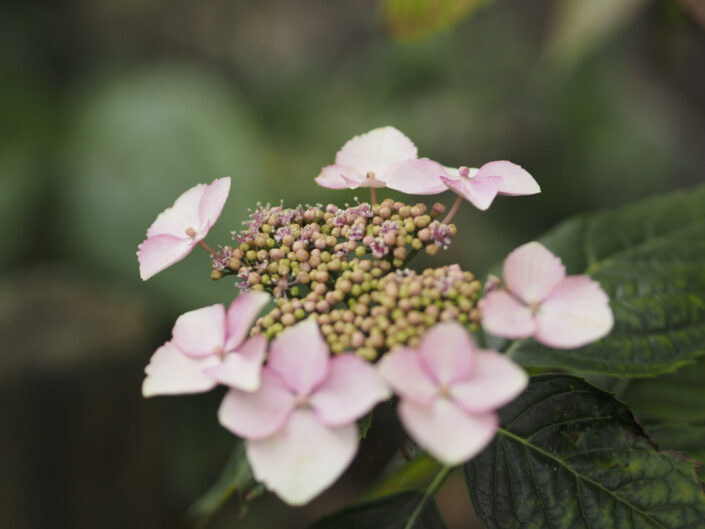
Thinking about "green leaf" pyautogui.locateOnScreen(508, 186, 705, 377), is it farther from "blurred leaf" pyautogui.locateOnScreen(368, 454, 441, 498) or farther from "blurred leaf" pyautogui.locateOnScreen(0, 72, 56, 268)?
"blurred leaf" pyautogui.locateOnScreen(0, 72, 56, 268)

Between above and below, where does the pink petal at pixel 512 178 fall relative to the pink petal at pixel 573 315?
above

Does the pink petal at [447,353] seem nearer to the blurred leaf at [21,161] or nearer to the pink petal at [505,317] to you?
the pink petal at [505,317]

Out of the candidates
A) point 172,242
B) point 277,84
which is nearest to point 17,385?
point 172,242

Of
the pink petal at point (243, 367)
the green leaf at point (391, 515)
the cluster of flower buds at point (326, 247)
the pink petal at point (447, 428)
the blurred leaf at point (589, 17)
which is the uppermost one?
the blurred leaf at point (589, 17)

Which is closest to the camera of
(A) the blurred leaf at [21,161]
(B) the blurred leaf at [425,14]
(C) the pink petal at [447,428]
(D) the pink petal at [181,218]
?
(C) the pink petal at [447,428]

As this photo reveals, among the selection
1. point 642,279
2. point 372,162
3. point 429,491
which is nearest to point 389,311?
point 372,162

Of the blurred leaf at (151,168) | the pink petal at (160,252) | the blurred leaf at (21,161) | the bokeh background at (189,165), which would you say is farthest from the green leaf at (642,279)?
the blurred leaf at (21,161)

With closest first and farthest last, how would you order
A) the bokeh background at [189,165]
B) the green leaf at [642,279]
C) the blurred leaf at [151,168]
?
the green leaf at [642,279]
the bokeh background at [189,165]
the blurred leaf at [151,168]
